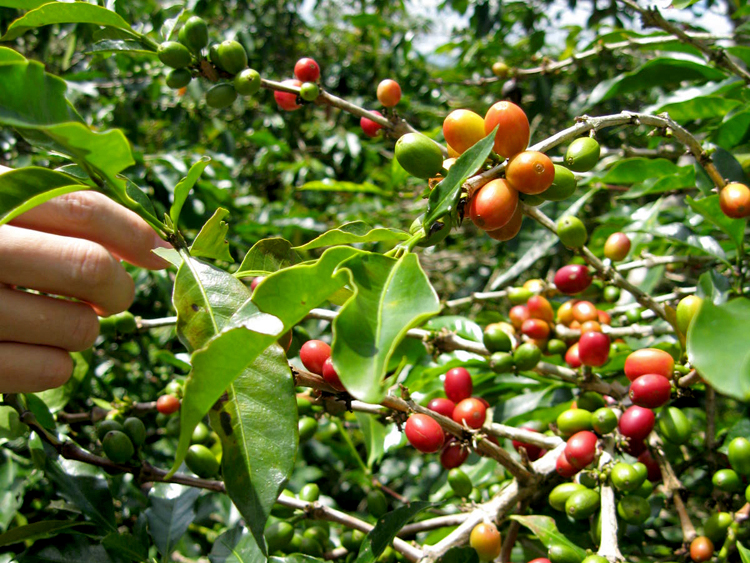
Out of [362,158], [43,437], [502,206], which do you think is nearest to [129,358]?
[43,437]

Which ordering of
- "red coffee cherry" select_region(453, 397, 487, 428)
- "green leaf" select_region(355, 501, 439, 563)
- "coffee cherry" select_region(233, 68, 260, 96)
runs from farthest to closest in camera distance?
"coffee cherry" select_region(233, 68, 260, 96), "red coffee cherry" select_region(453, 397, 487, 428), "green leaf" select_region(355, 501, 439, 563)

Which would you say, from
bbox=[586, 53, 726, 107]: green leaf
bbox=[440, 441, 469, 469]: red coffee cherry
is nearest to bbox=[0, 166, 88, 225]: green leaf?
bbox=[440, 441, 469, 469]: red coffee cherry

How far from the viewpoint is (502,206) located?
962 mm

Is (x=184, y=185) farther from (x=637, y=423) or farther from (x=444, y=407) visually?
(x=637, y=423)

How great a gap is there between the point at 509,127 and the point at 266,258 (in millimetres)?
517

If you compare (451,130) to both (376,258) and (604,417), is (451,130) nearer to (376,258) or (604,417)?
(376,258)

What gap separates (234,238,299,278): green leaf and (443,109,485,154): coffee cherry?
0.39 m

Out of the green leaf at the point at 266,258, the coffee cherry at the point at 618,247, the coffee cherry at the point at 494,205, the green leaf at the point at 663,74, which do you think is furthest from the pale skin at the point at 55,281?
the green leaf at the point at 663,74

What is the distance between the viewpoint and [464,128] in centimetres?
110

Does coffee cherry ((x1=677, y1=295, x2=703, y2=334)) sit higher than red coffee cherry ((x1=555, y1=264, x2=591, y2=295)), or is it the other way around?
coffee cherry ((x1=677, y1=295, x2=703, y2=334))

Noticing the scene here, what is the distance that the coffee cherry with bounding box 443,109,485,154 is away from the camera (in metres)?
1.10

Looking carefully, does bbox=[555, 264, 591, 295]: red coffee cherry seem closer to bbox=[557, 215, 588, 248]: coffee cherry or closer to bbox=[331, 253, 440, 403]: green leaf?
bbox=[557, 215, 588, 248]: coffee cherry

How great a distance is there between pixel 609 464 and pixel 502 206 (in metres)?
0.83

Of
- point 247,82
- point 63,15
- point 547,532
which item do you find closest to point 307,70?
point 247,82
